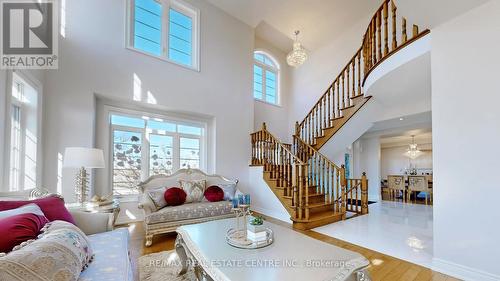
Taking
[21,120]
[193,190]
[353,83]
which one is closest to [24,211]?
[21,120]

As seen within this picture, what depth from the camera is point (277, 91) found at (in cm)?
741

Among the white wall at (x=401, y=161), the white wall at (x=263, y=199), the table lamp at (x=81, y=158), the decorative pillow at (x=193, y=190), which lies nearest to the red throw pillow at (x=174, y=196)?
the decorative pillow at (x=193, y=190)

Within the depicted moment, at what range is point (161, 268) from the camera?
7.48 ft

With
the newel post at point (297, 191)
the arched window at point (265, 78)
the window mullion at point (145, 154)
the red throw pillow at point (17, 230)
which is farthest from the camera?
the arched window at point (265, 78)

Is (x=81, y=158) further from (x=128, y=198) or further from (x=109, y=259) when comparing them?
(x=128, y=198)

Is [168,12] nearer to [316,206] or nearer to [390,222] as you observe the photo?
[316,206]

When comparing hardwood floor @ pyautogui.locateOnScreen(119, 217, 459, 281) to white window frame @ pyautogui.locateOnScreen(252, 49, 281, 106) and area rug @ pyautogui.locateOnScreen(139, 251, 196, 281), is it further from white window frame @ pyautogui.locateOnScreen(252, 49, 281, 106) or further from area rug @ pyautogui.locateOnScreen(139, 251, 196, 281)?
white window frame @ pyautogui.locateOnScreen(252, 49, 281, 106)

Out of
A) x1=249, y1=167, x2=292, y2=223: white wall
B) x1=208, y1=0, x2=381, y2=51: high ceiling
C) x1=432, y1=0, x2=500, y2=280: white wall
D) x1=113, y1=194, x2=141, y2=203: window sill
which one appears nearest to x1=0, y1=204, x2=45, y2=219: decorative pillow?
x1=113, y1=194, x2=141, y2=203: window sill

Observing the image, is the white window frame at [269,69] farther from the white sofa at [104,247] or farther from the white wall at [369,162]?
the white sofa at [104,247]

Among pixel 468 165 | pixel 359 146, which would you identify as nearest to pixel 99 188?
pixel 468 165

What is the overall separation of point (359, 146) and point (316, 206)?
4.89 metres

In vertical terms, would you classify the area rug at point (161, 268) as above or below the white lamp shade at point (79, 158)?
below

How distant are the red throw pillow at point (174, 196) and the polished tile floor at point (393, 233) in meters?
2.36

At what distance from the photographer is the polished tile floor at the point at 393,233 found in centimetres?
275
